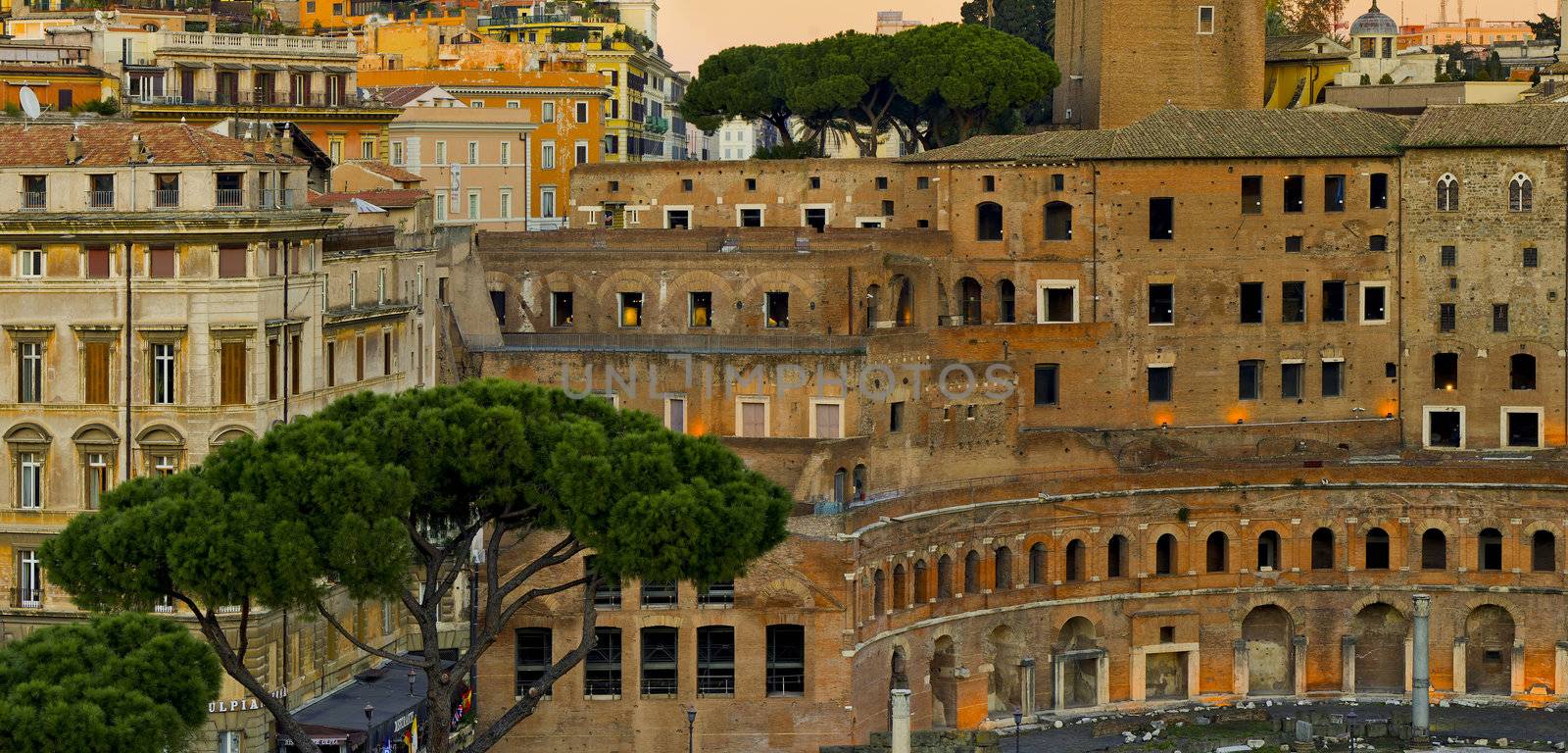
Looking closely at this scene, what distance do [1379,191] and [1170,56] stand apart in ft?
24.0

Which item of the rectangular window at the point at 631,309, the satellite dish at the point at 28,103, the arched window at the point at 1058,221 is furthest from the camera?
the arched window at the point at 1058,221

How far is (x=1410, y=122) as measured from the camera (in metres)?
71.4

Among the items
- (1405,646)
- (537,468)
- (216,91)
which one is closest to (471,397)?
(537,468)

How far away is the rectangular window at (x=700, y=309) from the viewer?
65.2m

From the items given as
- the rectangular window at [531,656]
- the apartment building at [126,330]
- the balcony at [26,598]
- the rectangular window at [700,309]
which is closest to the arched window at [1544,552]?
the rectangular window at [700,309]

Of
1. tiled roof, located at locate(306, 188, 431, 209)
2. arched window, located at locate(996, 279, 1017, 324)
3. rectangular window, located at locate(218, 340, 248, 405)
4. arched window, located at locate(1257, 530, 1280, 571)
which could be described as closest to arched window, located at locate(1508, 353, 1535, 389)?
arched window, located at locate(1257, 530, 1280, 571)

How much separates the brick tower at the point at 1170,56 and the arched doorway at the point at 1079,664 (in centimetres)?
1509

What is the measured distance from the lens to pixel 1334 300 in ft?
231

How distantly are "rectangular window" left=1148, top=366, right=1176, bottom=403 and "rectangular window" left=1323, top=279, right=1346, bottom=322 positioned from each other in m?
4.01

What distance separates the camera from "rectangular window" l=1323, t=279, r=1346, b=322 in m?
70.2

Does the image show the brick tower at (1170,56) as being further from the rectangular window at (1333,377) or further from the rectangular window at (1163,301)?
the rectangular window at (1333,377)

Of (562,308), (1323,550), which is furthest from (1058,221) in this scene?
(562,308)

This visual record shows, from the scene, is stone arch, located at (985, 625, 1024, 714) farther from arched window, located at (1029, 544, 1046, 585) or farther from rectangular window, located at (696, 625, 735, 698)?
rectangular window, located at (696, 625, 735, 698)

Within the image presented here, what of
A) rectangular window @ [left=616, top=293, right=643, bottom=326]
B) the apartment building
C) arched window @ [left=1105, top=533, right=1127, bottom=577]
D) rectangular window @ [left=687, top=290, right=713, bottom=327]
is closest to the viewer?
the apartment building
